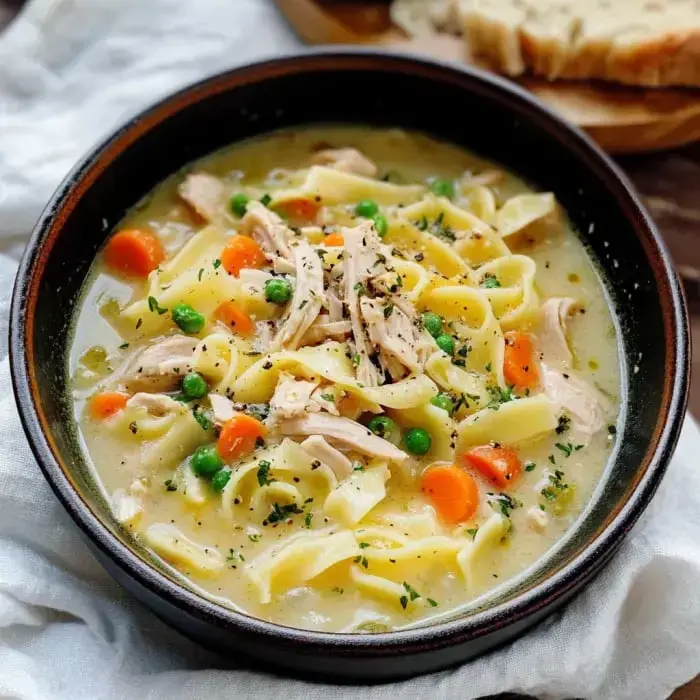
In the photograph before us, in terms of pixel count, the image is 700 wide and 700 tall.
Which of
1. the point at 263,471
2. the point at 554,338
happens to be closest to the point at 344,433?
the point at 263,471

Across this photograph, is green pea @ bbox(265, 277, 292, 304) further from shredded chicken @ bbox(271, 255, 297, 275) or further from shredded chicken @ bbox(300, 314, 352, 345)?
shredded chicken @ bbox(300, 314, 352, 345)

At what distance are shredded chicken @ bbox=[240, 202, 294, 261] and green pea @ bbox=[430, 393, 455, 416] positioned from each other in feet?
3.40

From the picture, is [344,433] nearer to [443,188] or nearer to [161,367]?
[161,367]

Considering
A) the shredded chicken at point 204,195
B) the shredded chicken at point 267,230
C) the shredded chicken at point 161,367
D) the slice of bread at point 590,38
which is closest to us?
the shredded chicken at point 161,367

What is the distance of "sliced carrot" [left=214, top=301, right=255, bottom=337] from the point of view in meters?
4.81

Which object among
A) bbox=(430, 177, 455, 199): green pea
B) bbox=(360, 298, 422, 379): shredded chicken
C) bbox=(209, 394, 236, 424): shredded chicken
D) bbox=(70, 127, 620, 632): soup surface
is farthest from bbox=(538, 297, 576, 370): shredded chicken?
bbox=(209, 394, 236, 424): shredded chicken

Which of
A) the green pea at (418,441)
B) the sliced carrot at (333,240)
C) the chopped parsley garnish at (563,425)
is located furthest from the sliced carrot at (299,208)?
the chopped parsley garnish at (563,425)

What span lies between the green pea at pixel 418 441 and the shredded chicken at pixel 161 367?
3.39 feet

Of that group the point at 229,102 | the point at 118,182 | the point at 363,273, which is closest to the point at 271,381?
the point at 363,273

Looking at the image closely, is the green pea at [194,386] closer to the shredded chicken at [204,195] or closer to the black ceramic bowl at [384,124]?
the black ceramic bowl at [384,124]

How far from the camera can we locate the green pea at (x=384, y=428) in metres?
4.46

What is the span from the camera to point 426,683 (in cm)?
405

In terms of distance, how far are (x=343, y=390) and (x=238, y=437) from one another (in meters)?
0.50

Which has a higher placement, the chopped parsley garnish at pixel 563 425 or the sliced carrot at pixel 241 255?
the sliced carrot at pixel 241 255
